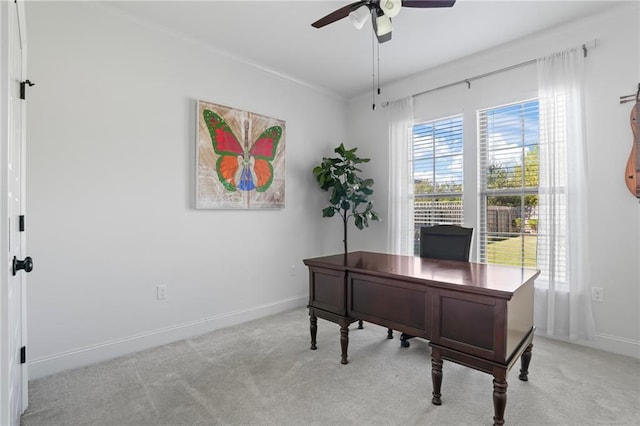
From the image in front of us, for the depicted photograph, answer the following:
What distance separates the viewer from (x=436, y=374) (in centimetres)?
197

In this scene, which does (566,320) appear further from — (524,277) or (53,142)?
(53,142)

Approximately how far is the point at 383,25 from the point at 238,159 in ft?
6.35

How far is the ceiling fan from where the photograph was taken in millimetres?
2000

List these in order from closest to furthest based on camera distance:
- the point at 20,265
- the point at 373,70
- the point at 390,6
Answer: the point at 20,265 → the point at 390,6 → the point at 373,70

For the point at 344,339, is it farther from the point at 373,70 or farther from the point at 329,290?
the point at 373,70

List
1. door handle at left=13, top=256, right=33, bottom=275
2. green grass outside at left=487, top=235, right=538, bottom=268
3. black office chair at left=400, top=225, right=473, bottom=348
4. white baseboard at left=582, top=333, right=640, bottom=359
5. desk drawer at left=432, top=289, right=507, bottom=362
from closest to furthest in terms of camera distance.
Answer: door handle at left=13, top=256, right=33, bottom=275
desk drawer at left=432, top=289, right=507, bottom=362
white baseboard at left=582, top=333, right=640, bottom=359
black office chair at left=400, top=225, right=473, bottom=348
green grass outside at left=487, top=235, right=538, bottom=268

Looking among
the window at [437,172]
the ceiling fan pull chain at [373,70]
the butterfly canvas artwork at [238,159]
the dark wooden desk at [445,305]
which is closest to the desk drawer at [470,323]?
the dark wooden desk at [445,305]

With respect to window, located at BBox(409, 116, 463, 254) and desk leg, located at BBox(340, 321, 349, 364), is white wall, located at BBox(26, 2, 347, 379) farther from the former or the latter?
window, located at BBox(409, 116, 463, 254)

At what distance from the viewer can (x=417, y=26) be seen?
9.52 ft

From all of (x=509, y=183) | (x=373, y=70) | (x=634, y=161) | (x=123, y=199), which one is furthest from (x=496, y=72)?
(x=123, y=199)

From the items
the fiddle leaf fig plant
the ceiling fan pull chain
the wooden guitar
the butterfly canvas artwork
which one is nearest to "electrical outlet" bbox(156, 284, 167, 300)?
the butterfly canvas artwork

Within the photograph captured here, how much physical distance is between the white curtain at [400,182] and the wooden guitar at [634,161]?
1998 mm

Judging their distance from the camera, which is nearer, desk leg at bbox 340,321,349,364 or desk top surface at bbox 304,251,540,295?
desk top surface at bbox 304,251,540,295

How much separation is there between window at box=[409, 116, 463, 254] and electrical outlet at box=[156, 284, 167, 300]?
2790 millimetres
